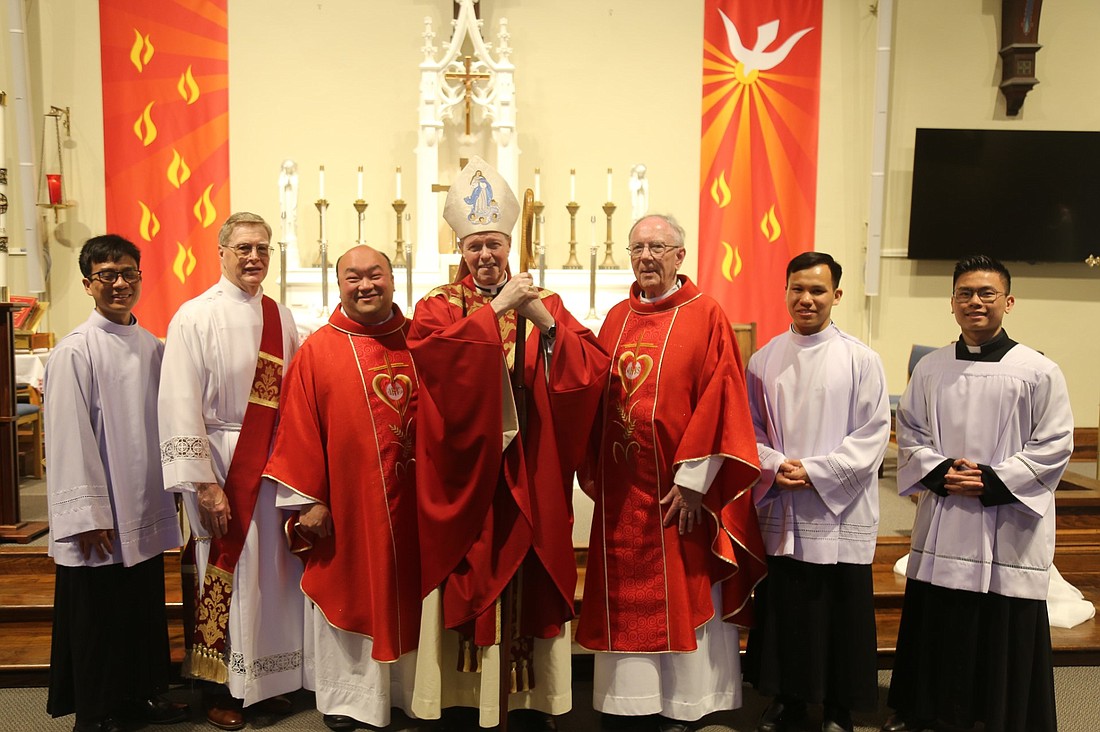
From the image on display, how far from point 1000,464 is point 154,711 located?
126 inches

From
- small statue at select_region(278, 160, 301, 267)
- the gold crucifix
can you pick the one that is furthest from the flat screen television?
small statue at select_region(278, 160, 301, 267)

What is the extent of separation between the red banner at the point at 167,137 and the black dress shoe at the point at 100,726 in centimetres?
481

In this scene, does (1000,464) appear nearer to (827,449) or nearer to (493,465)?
(827,449)

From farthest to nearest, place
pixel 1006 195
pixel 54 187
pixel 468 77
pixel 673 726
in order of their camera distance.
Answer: pixel 1006 195 < pixel 54 187 < pixel 468 77 < pixel 673 726

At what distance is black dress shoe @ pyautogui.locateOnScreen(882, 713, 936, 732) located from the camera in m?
3.16

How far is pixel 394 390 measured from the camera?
121 inches

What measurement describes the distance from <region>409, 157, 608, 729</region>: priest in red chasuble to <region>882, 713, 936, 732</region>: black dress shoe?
1226 mm

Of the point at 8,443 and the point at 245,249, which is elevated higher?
the point at 245,249

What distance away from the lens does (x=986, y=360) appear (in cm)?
307

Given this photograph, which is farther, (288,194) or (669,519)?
(288,194)

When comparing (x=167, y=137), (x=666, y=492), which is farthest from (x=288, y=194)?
(x=666, y=492)

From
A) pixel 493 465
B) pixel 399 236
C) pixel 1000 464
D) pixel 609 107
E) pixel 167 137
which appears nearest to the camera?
pixel 493 465

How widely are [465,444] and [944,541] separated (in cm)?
176

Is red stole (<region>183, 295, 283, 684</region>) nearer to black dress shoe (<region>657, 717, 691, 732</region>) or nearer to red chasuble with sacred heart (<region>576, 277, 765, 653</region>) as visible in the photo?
red chasuble with sacred heart (<region>576, 277, 765, 653</region>)
